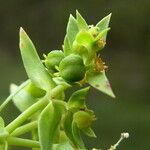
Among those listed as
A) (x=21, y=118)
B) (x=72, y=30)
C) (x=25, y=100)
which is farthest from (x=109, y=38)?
(x=21, y=118)

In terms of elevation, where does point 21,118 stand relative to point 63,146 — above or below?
above

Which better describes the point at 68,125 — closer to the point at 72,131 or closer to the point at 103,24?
the point at 72,131

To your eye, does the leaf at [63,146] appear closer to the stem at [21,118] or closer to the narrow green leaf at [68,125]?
the narrow green leaf at [68,125]

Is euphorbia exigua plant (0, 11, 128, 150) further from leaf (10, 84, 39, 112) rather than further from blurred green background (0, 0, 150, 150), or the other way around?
blurred green background (0, 0, 150, 150)

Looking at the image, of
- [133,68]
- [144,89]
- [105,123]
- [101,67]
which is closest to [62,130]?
[101,67]

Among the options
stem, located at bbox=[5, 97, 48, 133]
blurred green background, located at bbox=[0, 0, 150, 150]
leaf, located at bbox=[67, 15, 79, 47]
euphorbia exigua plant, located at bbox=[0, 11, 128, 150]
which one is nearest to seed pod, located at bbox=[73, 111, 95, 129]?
euphorbia exigua plant, located at bbox=[0, 11, 128, 150]

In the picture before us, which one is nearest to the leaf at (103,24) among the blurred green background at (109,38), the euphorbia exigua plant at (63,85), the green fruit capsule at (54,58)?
the euphorbia exigua plant at (63,85)
